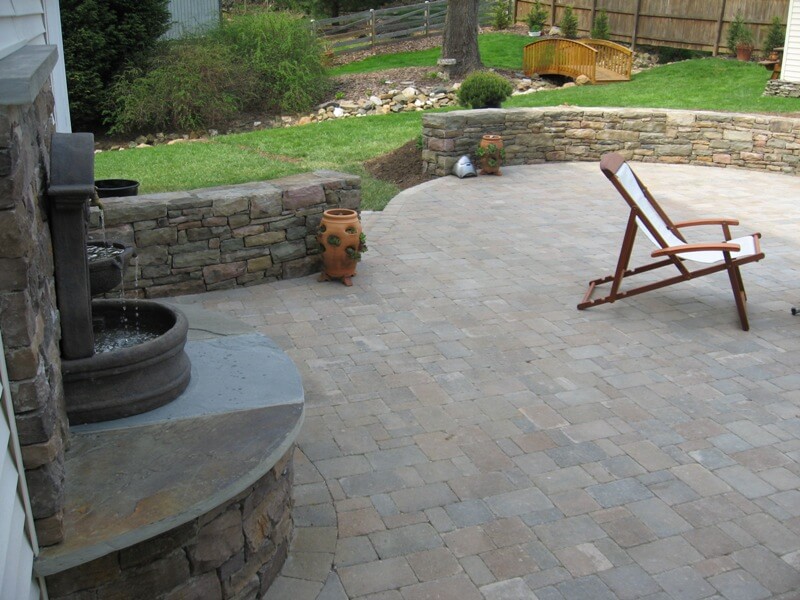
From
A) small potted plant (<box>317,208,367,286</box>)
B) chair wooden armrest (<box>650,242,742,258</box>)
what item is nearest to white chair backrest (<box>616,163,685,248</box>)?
chair wooden armrest (<box>650,242,742,258</box>)

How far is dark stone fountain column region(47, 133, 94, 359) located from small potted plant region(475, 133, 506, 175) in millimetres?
7545

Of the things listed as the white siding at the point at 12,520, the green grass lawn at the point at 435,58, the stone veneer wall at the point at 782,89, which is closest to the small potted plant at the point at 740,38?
the stone veneer wall at the point at 782,89

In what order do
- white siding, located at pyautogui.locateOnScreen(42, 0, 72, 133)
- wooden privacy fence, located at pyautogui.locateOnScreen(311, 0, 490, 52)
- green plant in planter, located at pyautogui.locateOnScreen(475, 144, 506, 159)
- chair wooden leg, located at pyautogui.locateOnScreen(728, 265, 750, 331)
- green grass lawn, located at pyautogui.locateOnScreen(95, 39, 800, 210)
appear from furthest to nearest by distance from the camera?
1. wooden privacy fence, located at pyautogui.locateOnScreen(311, 0, 490, 52)
2. green plant in planter, located at pyautogui.locateOnScreen(475, 144, 506, 159)
3. green grass lawn, located at pyautogui.locateOnScreen(95, 39, 800, 210)
4. white siding, located at pyautogui.locateOnScreen(42, 0, 72, 133)
5. chair wooden leg, located at pyautogui.locateOnScreen(728, 265, 750, 331)

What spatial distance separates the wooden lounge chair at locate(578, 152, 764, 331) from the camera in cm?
562

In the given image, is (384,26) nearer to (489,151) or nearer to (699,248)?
(489,151)

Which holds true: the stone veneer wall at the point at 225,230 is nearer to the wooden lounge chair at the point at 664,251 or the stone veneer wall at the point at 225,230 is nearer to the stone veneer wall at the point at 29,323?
the wooden lounge chair at the point at 664,251

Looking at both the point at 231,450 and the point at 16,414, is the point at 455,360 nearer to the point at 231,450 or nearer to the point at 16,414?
the point at 231,450

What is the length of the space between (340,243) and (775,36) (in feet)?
49.2

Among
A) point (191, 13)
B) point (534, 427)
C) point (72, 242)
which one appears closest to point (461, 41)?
point (191, 13)

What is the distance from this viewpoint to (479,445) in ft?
13.4

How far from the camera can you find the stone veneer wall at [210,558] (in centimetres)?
254

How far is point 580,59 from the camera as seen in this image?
18.2 m

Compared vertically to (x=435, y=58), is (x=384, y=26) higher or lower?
higher

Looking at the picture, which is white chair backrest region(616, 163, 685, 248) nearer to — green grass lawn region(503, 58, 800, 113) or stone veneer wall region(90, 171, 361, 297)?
stone veneer wall region(90, 171, 361, 297)
